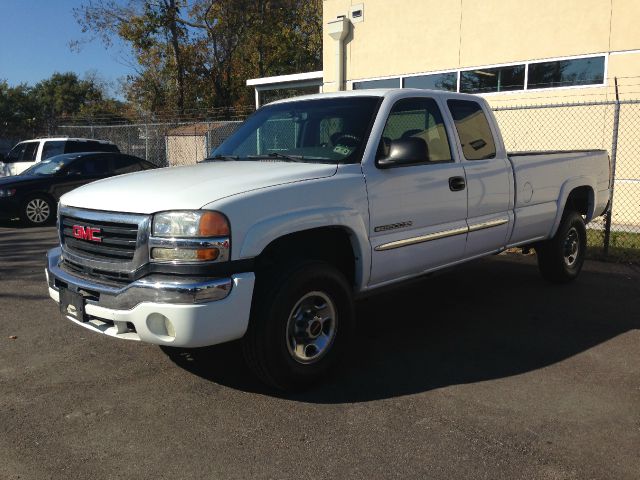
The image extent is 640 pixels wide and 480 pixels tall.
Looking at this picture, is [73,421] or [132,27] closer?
[73,421]

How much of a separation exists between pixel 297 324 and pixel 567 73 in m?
9.08

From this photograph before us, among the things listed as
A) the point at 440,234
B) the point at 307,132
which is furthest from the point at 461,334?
the point at 307,132

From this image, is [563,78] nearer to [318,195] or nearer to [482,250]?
[482,250]

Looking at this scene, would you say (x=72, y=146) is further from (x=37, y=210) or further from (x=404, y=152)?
(x=404, y=152)

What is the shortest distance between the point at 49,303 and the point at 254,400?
3196 mm

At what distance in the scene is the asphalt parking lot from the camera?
115 inches

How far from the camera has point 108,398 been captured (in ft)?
12.0

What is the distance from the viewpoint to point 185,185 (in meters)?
3.48

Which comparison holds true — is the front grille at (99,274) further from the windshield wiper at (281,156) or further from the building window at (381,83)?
the building window at (381,83)

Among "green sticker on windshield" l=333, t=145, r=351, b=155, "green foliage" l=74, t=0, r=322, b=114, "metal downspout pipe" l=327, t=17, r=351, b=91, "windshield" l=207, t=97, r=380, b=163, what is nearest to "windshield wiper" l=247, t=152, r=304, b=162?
"windshield" l=207, t=97, r=380, b=163

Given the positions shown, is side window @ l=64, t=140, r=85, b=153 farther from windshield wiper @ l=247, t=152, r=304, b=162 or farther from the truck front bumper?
the truck front bumper


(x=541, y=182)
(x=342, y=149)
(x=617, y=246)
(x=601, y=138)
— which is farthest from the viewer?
(x=601, y=138)

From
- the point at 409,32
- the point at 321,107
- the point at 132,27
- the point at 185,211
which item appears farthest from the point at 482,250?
the point at 132,27

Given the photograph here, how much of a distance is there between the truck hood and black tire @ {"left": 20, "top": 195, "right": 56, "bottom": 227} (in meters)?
8.00
